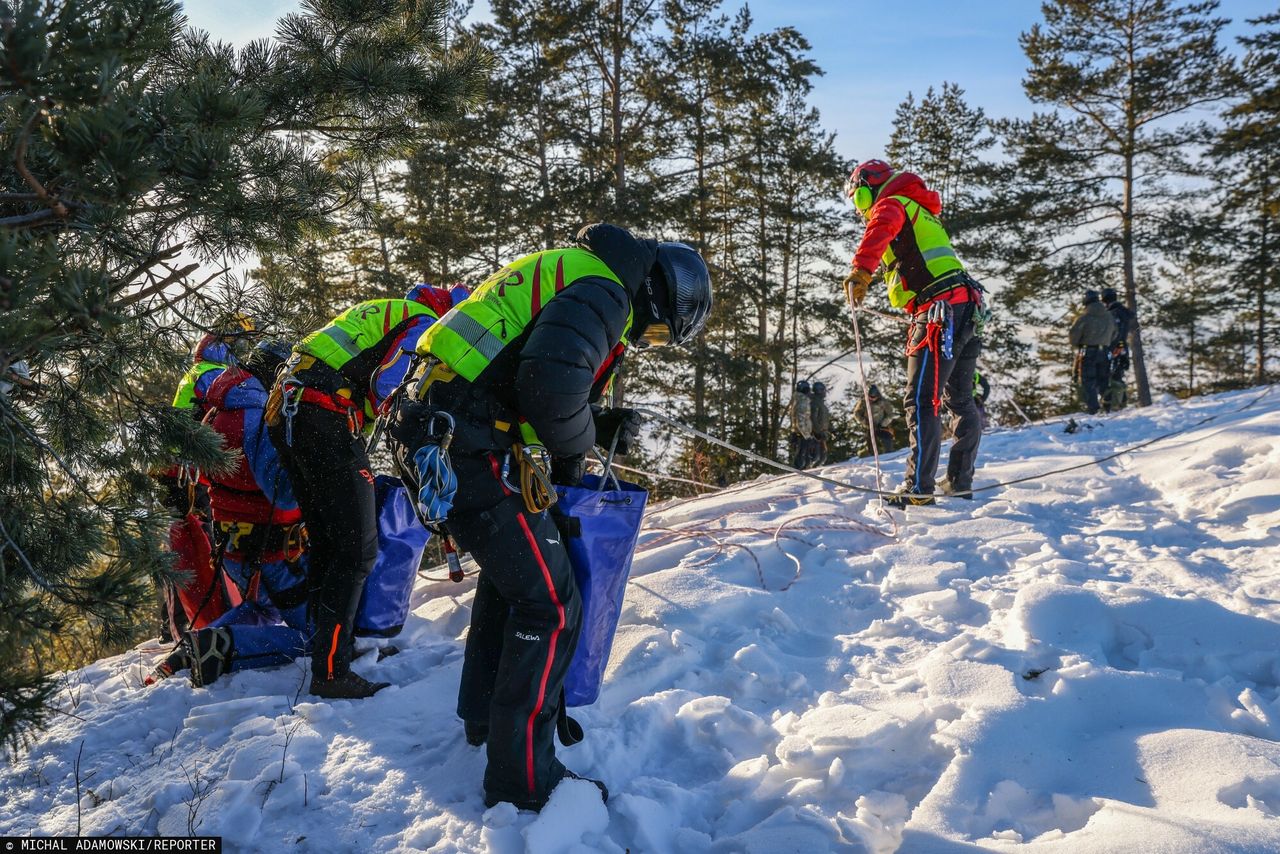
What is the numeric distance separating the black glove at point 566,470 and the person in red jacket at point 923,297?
3500mm

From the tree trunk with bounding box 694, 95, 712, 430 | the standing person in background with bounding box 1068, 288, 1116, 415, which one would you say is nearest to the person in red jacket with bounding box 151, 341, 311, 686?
the tree trunk with bounding box 694, 95, 712, 430

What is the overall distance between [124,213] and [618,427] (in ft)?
5.84

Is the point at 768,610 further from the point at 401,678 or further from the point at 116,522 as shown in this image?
the point at 116,522

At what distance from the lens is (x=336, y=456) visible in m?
3.77

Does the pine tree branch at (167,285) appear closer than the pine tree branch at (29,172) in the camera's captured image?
No

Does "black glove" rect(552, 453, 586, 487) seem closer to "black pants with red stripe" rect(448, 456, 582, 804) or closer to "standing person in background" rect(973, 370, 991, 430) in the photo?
"black pants with red stripe" rect(448, 456, 582, 804)

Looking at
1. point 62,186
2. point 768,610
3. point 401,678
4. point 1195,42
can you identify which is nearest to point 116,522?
point 62,186

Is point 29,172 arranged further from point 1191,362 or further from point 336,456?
point 1191,362

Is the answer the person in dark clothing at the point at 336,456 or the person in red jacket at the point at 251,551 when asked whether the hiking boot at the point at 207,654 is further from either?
the person in dark clothing at the point at 336,456

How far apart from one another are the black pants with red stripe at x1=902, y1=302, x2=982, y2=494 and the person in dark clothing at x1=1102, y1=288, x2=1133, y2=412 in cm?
1050

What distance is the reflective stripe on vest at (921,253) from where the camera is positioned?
604cm

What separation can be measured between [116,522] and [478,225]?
13.0m

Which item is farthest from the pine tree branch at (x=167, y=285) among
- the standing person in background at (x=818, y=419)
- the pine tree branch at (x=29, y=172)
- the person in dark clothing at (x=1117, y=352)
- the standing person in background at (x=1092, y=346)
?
the person in dark clothing at (x=1117, y=352)

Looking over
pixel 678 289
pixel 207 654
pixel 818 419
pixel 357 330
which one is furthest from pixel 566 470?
pixel 818 419
